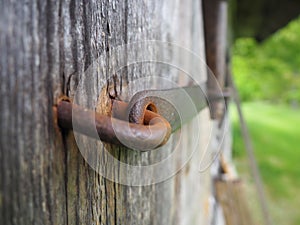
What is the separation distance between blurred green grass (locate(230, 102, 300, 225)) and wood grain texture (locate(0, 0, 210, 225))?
4827 mm

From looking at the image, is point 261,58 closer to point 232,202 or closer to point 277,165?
point 277,165

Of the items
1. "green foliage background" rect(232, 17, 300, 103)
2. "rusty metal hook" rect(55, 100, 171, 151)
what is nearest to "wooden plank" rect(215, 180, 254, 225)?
"rusty metal hook" rect(55, 100, 171, 151)

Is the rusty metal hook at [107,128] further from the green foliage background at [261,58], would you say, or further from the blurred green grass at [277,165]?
the green foliage background at [261,58]

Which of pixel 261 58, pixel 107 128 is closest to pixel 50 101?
pixel 107 128

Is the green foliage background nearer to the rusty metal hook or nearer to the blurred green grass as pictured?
the blurred green grass

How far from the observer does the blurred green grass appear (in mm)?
5047

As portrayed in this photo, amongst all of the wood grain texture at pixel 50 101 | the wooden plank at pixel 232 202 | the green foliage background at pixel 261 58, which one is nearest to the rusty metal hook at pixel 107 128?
the wood grain texture at pixel 50 101

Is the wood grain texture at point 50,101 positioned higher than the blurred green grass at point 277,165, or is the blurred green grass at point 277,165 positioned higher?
the wood grain texture at point 50,101

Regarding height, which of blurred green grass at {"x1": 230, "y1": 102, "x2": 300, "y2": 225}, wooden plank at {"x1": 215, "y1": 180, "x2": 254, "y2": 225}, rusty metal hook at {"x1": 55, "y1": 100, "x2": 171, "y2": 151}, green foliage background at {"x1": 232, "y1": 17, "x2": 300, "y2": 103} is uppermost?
rusty metal hook at {"x1": 55, "y1": 100, "x2": 171, "y2": 151}

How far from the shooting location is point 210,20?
5.58ft

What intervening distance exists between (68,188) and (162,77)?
349mm

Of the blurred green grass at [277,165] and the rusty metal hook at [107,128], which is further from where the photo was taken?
the blurred green grass at [277,165]

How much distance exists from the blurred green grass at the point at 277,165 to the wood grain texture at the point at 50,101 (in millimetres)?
4827

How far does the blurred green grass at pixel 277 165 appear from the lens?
16.6ft
